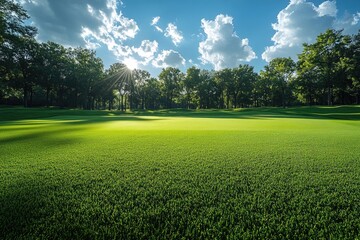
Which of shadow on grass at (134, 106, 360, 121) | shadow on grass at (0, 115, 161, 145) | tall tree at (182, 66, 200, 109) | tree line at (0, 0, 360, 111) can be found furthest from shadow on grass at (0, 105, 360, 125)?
tall tree at (182, 66, 200, 109)

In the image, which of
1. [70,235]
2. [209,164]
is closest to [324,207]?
[209,164]

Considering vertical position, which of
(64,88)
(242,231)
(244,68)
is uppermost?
(244,68)

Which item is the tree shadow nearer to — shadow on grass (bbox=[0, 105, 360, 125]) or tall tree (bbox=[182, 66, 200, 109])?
shadow on grass (bbox=[0, 105, 360, 125])

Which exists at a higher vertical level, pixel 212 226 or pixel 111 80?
pixel 111 80

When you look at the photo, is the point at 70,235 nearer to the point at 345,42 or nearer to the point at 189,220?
the point at 189,220

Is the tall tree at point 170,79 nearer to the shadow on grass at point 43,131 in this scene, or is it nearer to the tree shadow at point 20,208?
the shadow on grass at point 43,131

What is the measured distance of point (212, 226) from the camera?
144 centimetres

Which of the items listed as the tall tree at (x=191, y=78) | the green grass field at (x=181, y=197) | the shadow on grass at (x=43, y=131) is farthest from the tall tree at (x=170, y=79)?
the green grass field at (x=181, y=197)

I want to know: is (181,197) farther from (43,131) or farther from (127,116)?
(127,116)

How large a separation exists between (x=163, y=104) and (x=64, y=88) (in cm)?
4637

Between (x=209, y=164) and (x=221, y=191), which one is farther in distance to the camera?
(x=209, y=164)

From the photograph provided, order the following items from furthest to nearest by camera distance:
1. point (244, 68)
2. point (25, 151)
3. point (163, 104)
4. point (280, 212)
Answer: point (163, 104) < point (244, 68) < point (25, 151) < point (280, 212)

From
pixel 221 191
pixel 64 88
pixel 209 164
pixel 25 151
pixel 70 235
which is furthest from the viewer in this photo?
pixel 64 88

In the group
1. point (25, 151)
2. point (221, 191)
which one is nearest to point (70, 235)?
point (221, 191)
